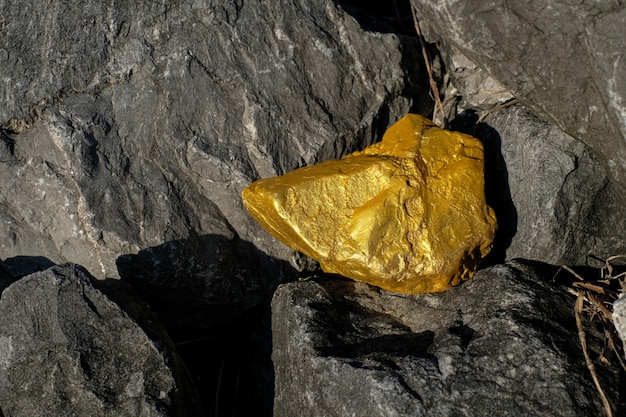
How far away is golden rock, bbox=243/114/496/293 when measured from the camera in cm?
246

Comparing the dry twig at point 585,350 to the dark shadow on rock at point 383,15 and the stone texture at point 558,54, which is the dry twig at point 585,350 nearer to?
the stone texture at point 558,54

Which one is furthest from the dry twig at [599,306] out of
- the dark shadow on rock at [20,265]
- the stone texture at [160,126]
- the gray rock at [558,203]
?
the dark shadow on rock at [20,265]

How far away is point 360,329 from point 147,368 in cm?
77

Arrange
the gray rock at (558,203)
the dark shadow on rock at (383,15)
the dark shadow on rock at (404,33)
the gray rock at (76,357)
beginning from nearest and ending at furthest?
the gray rock at (76,357)
the gray rock at (558,203)
the dark shadow on rock at (404,33)
the dark shadow on rock at (383,15)

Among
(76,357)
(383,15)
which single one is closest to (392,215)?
(76,357)

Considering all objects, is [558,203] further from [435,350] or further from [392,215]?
[435,350]

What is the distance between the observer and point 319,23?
296 centimetres

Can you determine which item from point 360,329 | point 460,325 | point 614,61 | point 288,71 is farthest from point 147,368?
point 614,61

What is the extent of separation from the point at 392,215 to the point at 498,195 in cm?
60

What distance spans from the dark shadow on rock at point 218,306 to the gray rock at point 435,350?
35cm

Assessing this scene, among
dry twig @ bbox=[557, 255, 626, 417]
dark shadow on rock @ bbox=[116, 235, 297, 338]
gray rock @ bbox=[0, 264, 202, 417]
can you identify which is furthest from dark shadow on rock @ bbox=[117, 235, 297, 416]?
dry twig @ bbox=[557, 255, 626, 417]

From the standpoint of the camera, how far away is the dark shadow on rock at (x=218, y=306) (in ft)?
9.21

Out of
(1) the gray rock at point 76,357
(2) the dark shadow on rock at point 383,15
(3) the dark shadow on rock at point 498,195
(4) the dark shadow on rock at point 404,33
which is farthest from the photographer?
(2) the dark shadow on rock at point 383,15

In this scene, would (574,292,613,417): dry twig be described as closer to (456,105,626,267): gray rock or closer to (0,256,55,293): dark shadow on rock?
(456,105,626,267): gray rock
